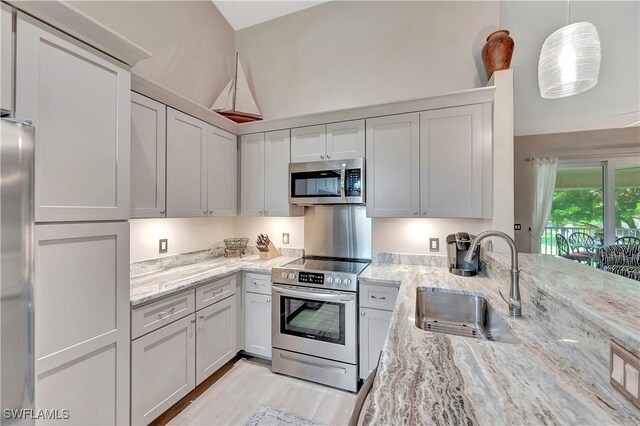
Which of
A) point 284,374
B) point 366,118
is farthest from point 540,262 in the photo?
point 284,374

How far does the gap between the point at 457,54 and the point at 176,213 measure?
9.81 ft

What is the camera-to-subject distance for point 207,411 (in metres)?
1.89

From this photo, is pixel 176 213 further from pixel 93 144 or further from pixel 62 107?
pixel 62 107

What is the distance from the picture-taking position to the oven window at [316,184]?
8.16ft

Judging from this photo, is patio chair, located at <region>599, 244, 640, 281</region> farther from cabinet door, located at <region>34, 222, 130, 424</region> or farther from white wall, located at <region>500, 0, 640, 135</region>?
cabinet door, located at <region>34, 222, 130, 424</region>

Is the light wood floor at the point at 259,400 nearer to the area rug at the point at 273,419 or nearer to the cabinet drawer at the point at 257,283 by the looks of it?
the area rug at the point at 273,419

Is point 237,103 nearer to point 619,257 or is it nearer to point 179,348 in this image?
point 179,348

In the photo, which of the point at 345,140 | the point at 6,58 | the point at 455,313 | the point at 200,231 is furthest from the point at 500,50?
the point at 200,231

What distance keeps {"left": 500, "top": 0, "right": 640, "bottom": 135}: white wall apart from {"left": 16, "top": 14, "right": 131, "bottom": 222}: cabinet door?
12.9 feet

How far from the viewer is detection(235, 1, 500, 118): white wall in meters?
2.41

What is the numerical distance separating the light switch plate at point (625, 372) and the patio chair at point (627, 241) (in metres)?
4.28

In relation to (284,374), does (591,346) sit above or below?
above

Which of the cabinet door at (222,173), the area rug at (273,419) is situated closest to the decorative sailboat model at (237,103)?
the cabinet door at (222,173)

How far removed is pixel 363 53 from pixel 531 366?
2969mm
